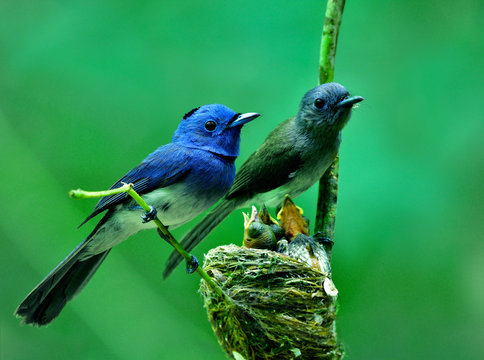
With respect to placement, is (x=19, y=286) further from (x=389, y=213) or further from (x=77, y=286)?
(x=389, y=213)

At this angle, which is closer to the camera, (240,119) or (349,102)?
(240,119)

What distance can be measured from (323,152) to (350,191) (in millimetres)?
633

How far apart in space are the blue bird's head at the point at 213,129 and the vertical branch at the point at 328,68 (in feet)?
2.21

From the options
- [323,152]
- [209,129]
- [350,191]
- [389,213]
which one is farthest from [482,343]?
[209,129]

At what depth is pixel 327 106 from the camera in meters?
2.88

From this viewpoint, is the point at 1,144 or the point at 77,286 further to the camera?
the point at 1,144

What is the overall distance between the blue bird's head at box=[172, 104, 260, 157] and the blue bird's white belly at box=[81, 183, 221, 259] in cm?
19

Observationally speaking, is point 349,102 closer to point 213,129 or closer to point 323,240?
point 323,240

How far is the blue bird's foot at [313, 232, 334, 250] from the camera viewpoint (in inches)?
101

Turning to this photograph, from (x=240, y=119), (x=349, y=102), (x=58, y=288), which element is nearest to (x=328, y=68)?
(x=349, y=102)

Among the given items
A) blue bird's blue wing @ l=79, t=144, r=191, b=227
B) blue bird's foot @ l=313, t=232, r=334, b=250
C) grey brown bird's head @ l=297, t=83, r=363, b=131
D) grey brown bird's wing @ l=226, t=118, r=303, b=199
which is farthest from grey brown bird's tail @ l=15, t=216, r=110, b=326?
grey brown bird's head @ l=297, t=83, r=363, b=131

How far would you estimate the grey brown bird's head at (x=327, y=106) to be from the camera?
2750 mm

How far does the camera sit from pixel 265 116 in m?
3.83

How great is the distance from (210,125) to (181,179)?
0.83 feet
